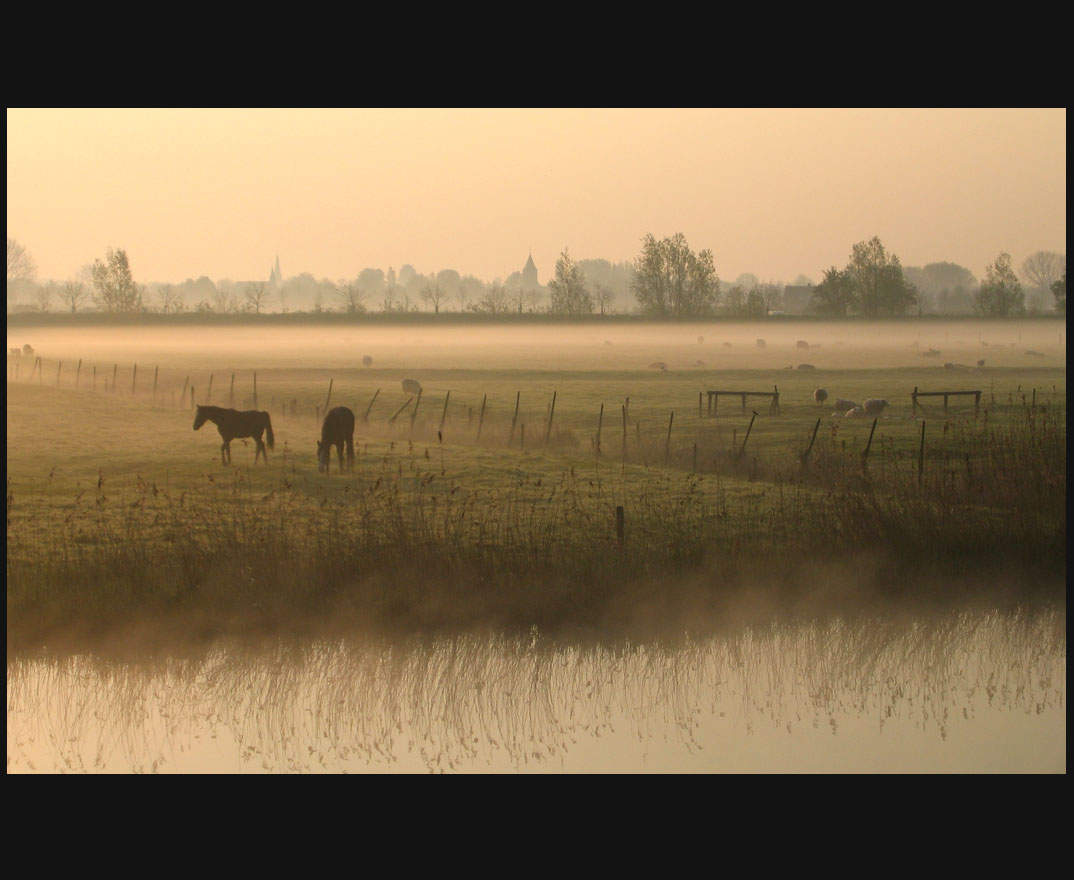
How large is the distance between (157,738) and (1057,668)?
40.1 feet

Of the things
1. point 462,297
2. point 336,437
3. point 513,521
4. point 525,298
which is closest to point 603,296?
point 525,298

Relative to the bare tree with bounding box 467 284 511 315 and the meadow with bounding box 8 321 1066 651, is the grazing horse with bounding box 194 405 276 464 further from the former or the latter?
the bare tree with bounding box 467 284 511 315

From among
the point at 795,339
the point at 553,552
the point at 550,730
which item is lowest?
the point at 550,730

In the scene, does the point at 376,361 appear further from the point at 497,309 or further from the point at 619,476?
the point at 619,476

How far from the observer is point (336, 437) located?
26469 millimetres

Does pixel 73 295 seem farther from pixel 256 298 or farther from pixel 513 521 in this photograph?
pixel 513 521

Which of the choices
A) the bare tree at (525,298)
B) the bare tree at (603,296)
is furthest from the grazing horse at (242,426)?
the bare tree at (525,298)

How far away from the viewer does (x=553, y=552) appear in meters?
17.7

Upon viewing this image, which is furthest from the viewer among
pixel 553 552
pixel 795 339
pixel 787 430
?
pixel 795 339

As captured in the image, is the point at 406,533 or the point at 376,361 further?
the point at 376,361

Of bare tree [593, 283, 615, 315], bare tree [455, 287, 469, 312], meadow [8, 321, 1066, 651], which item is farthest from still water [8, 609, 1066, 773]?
bare tree [455, 287, 469, 312]

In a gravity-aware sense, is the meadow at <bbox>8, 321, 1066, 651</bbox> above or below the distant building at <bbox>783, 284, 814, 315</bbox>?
below

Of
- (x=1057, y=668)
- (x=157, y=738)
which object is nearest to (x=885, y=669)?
(x=1057, y=668)

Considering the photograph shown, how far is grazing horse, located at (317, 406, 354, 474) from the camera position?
26297mm
